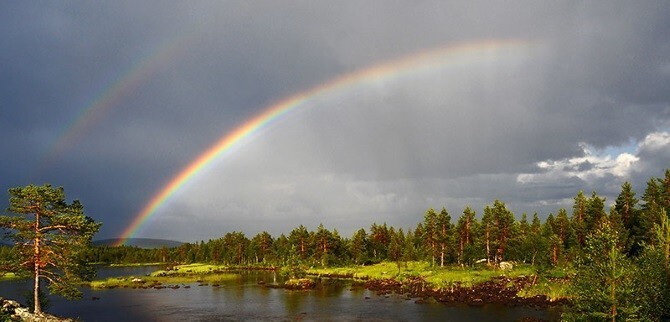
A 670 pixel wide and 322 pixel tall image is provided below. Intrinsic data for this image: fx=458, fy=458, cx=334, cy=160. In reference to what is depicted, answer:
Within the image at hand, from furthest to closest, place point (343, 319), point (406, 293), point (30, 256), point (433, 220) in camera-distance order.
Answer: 1. point (433, 220)
2. point (406, 293)
3. point (343, 319)
4. point (30, 256)

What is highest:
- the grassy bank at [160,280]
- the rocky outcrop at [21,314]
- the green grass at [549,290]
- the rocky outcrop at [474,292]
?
the rocky outcrop at [21,314]

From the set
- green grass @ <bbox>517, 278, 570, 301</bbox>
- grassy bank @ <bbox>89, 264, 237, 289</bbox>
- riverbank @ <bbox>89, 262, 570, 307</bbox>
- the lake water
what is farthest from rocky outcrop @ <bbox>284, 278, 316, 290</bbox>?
green grass @ <bbox>517, 278, 570, 301</bbox>

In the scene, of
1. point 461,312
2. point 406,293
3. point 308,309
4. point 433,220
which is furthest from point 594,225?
point 308,309

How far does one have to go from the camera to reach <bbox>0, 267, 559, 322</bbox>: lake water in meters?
67.4

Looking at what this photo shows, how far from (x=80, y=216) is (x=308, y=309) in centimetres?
4043

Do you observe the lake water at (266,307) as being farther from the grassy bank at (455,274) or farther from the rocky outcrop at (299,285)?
the grassy bank at (455,274)

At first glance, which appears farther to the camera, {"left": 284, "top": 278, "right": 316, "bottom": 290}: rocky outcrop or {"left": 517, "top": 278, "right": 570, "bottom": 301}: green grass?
{"left": 284, "top": 278, "right": 316, "bottom": 290}: rocky outcrop

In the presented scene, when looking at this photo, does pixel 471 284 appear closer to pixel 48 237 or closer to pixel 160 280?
pixel 48 237

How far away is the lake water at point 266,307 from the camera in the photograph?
6738 centimetres

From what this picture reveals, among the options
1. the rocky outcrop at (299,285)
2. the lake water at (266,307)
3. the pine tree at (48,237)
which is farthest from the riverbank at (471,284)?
the pine tree at (48,237)

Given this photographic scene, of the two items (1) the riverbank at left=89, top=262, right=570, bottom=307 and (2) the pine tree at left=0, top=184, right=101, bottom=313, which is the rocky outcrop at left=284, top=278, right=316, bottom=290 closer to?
(1) the riverbank at left=89, top=262, right=570, bottom=307

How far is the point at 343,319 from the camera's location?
66.0 metres

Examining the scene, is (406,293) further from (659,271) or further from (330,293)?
(659,271)

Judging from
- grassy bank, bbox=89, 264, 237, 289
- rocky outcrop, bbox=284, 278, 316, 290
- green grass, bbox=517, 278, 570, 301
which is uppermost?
green grass, bbox=517, 278, 570, 301
